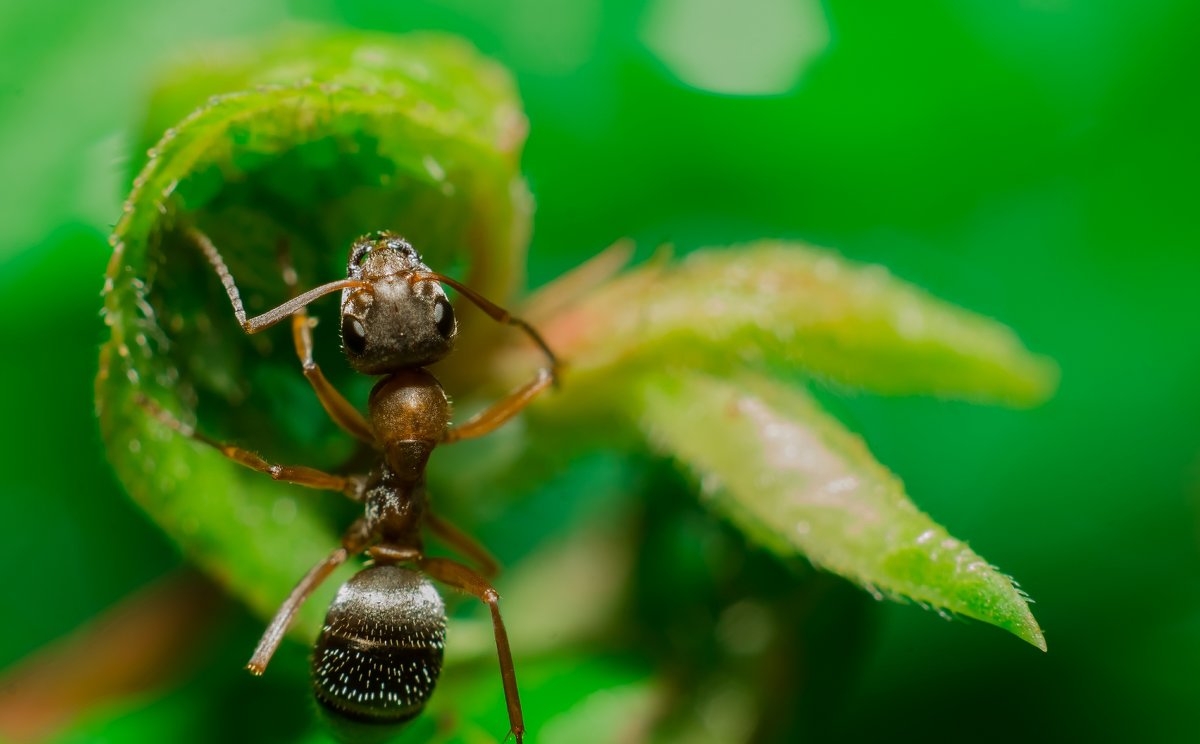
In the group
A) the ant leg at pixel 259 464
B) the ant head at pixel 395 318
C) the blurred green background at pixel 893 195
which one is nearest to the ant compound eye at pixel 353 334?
the ant head at pixel 395 318

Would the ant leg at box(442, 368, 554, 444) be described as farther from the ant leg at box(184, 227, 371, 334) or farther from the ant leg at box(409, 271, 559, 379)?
the ant leg at box(184, 227, 371, 334)

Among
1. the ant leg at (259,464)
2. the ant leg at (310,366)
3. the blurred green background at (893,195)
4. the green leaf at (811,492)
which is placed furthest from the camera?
the blurred green background at (893,195)

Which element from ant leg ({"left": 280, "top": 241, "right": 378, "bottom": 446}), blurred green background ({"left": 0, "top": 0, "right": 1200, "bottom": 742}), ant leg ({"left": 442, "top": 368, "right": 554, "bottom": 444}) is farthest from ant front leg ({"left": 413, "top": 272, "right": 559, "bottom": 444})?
blurred green background ({"left": 0, "top": 0, "right": 1200, "bottom": 742})

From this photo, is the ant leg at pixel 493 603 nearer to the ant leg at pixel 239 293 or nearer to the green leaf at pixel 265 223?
the green leaf at pixel 265 223

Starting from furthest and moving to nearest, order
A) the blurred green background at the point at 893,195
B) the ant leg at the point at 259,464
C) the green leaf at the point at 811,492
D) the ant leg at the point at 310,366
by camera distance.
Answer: the blurred green background at the point at 893,195 → the ant leg at the point at 310,366 → the ant leg at the point at 259,464 → the green leaf at the point at 811,492

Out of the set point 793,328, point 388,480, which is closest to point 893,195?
point 793,328

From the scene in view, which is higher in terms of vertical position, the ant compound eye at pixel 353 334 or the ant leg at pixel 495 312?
the ant leg at pixel 495 312
